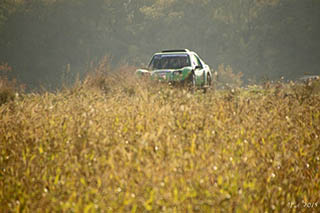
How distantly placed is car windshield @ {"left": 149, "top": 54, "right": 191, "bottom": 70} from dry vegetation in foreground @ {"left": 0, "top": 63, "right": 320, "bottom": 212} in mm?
7461

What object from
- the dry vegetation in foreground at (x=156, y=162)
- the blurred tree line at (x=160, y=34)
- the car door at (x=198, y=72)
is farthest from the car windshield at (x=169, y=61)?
the blurred tree line at (x=160, y=34)

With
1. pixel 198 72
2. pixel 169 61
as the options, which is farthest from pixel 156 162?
pixel 169 61

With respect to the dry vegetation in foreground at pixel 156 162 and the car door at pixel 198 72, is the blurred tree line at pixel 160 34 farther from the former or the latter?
the dry vegetation in foreground at pixel 156 162

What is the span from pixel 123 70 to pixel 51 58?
87.4 ft

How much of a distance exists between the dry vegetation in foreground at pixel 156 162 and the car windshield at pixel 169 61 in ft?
24.5

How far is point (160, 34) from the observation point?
43.4 metres

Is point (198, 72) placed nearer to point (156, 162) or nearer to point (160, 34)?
point (156, 162)

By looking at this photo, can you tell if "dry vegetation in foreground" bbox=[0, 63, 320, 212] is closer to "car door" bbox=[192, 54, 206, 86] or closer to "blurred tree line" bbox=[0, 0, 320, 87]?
"car door" bbox=[192, 54, 206, 86]

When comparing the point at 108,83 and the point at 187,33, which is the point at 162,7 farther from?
the point at 108,83

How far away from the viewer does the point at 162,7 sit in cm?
4606

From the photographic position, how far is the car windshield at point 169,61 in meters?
14.0

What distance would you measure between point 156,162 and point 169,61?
1102 centimetres

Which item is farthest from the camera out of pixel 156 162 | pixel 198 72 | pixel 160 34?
pixel 160 34

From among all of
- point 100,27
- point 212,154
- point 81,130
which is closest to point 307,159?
point 212,154
